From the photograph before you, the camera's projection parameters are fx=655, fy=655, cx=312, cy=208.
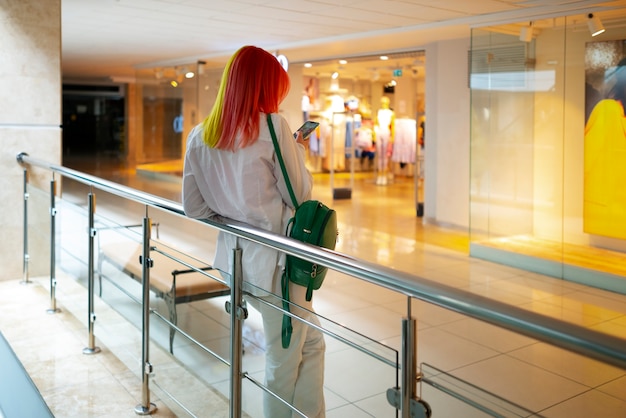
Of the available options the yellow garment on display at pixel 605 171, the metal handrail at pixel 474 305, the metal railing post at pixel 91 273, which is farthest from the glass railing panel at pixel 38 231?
the yellow garment on display at pixel 605 171

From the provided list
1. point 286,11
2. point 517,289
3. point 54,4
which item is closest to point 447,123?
point 286,11

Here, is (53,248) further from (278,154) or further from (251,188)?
(278,154)

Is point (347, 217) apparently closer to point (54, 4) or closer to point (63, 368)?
point (54, 4)

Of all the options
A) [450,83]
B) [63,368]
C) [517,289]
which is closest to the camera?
[63,368]

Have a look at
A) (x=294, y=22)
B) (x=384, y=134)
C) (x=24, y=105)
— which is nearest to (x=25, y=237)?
(x=24, y=105)

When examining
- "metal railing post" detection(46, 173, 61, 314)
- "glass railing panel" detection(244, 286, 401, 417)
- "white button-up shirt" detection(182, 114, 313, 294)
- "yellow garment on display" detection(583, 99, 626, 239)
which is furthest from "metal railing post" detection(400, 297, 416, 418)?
"yellow garment on display" detection(583, 99, 626, 239)

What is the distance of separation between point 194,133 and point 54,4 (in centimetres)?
364

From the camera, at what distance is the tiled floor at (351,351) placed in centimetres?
223

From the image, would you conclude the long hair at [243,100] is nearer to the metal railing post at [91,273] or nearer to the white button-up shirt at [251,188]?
the white button-up shirt at [251,188]

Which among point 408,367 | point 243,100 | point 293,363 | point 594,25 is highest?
point 594,25

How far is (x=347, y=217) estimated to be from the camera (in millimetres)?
10570

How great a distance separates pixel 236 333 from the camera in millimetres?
2363

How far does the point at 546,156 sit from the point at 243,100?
5.34m

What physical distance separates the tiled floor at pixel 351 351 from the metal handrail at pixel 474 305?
165 millimetres
